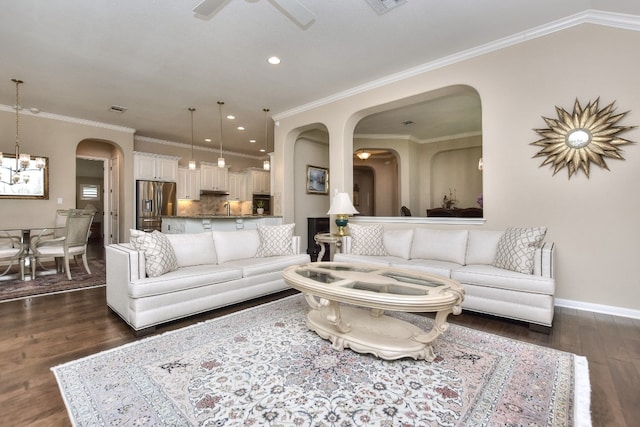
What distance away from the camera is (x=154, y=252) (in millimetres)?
2707

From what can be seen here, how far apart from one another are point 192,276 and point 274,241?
1.31 metres

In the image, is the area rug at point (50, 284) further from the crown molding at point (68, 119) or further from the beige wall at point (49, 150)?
the crown molding at point (68, 119)

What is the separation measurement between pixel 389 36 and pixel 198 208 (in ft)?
23.8

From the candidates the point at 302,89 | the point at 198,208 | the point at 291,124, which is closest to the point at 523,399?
the point at 302,89

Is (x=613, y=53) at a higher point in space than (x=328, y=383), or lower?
higher

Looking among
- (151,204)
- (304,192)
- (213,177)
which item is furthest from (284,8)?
(213,177)

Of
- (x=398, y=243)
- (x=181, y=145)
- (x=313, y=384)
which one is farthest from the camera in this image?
(x=181, y=145)

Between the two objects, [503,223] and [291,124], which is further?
[291,124]

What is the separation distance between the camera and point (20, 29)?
307cm

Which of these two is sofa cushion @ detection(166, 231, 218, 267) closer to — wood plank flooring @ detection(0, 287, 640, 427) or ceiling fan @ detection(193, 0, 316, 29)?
wood plank flooring @ detection(0, 287, 640, 427)

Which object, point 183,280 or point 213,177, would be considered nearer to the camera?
point 183,280

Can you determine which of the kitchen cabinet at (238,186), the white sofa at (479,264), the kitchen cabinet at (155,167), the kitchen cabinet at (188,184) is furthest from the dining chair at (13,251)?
the kitchen cabinet at (238,186)

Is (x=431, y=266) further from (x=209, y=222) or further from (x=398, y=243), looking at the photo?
(x=209, y=222)

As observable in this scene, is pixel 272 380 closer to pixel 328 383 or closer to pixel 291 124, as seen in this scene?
pixel 328 383
